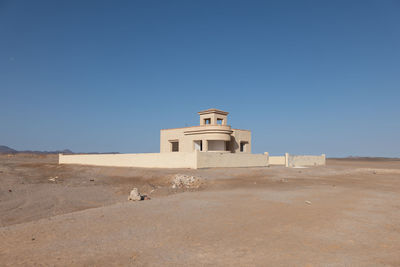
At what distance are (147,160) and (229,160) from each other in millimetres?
9138

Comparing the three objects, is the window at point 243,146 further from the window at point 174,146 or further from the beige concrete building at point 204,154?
the window at point 174,146

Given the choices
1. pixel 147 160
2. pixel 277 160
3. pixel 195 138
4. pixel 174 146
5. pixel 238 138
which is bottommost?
pixel 277 160

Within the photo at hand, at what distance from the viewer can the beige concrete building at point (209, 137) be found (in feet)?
110

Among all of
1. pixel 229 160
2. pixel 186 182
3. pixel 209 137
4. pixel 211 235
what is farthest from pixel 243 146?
pixel 211 235

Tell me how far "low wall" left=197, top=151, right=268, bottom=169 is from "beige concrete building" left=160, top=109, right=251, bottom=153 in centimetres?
430

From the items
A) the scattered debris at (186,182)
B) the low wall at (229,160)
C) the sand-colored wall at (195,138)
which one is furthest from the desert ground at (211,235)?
the sand-colored wall at (195,138)

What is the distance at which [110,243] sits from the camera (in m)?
5.07

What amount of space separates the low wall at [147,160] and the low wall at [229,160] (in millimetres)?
975

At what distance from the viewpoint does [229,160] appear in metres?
28.4

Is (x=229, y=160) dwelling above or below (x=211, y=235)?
above

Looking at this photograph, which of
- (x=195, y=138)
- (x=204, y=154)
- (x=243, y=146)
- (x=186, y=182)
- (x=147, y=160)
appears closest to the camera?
(x=186, y=182)

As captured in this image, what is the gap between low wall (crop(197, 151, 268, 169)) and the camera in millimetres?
25750

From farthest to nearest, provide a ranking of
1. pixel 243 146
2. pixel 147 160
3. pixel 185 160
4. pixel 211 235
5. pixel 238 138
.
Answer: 1. pixel 243 146
2. pixel 238 138
3. pixel 147 160
4. pixel 185 160
5. pixel 211 235

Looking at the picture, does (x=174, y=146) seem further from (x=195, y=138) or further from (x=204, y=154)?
(x=204, y=154)
